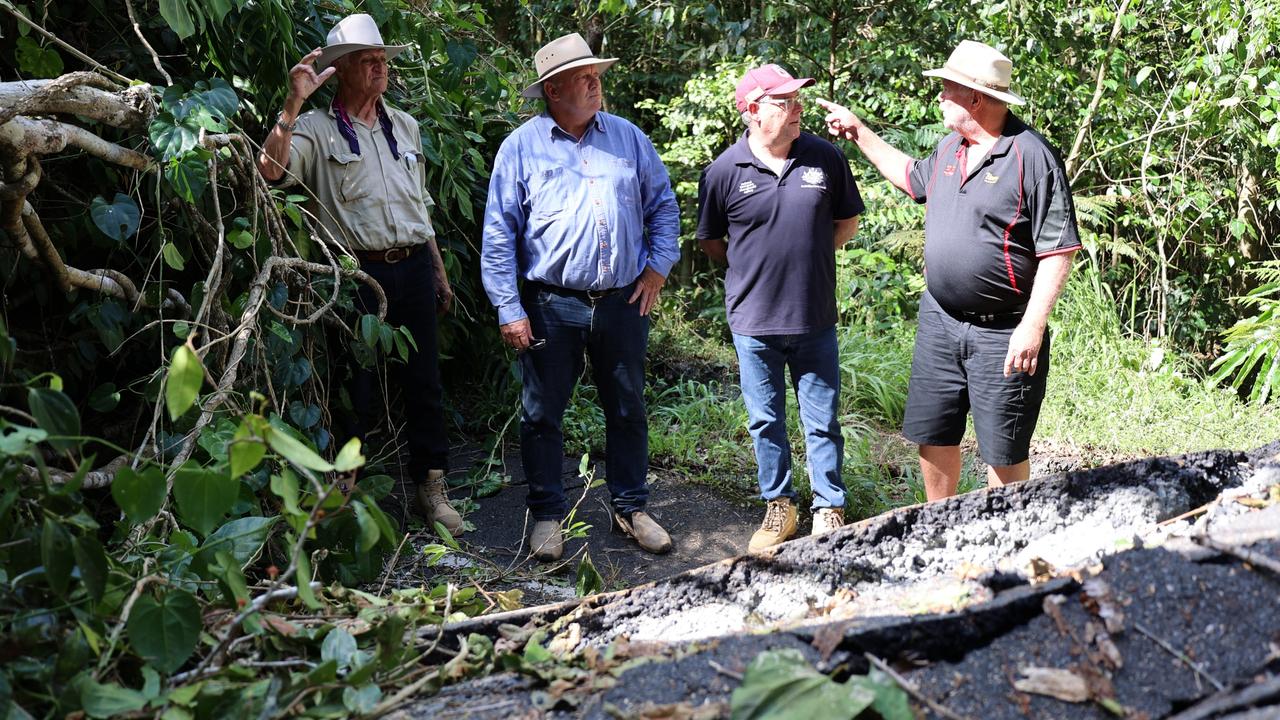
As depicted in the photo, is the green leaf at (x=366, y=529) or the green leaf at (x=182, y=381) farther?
the green leaf at (x=366, y=529)

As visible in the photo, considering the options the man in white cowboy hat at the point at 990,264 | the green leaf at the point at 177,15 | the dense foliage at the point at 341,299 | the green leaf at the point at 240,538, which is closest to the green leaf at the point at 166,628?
the dense foliage at the point at 341,299

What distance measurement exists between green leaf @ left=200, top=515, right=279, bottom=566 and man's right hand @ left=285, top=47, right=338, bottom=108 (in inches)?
67.0

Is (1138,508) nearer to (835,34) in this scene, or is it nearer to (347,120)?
(347,120)

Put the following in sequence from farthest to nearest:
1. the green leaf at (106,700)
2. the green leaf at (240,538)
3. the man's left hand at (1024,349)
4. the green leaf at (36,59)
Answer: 1. the man's left hand at (1024,349)
2. the green leaf at (36,59)
3. the green leaf at (240,538)
4. the green leaf at (106,700)

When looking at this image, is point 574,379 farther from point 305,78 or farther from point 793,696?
point 793,696

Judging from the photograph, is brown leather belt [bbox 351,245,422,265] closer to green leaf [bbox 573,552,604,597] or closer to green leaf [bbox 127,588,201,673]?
green leaf [bbox 573,552,604,597]

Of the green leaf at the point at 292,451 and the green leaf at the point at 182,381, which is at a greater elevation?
the green leaf at the point at 182,381

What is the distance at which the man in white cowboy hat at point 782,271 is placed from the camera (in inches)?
158

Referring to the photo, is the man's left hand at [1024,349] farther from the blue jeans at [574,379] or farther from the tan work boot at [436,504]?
the tan work boot at [436,504]

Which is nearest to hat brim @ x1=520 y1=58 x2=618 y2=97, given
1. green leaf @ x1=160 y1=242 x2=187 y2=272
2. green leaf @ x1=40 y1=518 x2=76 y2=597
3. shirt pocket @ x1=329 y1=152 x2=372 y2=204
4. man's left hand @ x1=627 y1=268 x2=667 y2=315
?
shirt pocket @ x1=329 y1=152 x2=372 y2=204

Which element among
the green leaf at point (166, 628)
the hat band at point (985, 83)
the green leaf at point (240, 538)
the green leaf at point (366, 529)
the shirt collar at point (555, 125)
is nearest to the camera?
the green leaf at point (166, 628)

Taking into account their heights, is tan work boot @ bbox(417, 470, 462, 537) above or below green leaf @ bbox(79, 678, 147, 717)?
below

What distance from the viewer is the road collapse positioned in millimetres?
1724

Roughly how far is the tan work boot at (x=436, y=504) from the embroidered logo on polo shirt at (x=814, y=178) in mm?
1938
